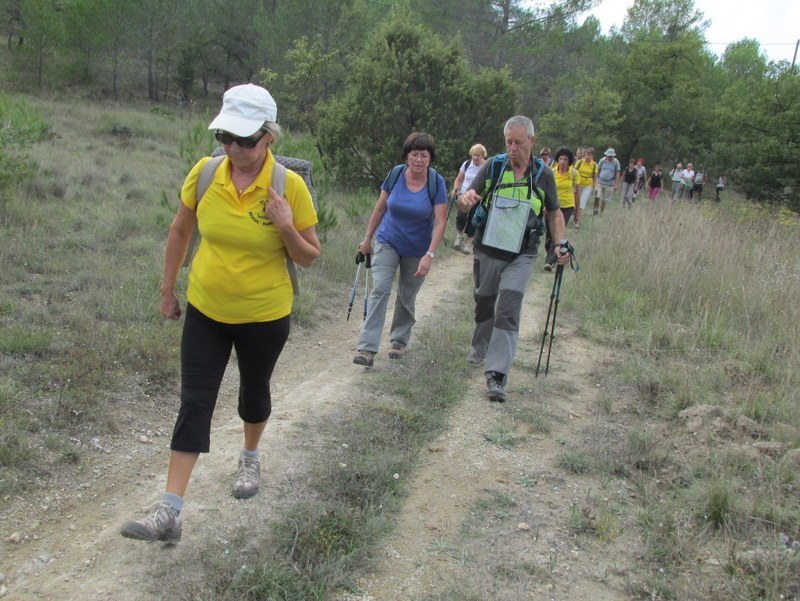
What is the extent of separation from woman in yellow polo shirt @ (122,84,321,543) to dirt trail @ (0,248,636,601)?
24 centimetres

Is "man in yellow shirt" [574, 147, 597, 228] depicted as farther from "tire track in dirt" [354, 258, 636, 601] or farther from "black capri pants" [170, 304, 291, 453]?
"black capri pants" [170, 304, 291, 453]

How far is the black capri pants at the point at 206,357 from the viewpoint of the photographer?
2.80m

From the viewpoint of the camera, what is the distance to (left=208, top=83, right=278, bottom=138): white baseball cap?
2.59 meters

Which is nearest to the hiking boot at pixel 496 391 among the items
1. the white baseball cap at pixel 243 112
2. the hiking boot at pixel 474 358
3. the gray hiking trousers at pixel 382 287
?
the hiking boot at pixel 474 358

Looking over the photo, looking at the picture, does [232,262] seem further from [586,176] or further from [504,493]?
[586,176]

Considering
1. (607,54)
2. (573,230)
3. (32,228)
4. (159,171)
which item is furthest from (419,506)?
(607,54)

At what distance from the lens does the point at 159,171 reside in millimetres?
13359

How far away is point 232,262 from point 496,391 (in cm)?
245

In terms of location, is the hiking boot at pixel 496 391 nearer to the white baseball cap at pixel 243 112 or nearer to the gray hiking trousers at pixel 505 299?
the gray hiking trousers at pixel 505 299

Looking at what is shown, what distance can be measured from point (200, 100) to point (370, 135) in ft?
71.2

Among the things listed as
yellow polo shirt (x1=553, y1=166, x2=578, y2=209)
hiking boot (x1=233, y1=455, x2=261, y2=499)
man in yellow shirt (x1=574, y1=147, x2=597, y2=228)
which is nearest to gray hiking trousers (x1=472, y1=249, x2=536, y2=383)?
hiking boot (x1=233, y1=455, x2=261, y2=499)

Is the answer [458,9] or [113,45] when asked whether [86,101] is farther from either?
[458,9]

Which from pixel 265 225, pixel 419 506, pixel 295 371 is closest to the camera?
pixel 265 225

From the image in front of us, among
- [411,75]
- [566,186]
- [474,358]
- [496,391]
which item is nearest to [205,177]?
[496,391]
